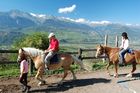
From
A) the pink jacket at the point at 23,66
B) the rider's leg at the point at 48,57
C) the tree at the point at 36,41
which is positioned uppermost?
the tree at the point at 36,41

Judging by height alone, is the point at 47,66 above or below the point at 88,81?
above

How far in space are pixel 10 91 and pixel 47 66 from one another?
6.92 ft

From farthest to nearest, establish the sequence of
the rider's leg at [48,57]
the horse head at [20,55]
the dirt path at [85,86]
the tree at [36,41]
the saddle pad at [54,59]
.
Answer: the tree at [36,41] < the saddle pad at [54,59] < the rider's leg at [48,57] < the dirt path at [85,86] < the horse head at [20,55]

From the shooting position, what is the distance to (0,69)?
2161 cm

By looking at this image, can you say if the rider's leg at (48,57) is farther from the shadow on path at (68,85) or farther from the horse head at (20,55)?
the horse head at (20,55)

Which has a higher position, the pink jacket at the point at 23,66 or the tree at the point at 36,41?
the tree at the point at 36,41

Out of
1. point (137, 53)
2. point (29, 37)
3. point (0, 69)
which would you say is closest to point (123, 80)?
point (137, 53)

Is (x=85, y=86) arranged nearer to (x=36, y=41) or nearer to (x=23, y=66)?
(x=23, y=66)

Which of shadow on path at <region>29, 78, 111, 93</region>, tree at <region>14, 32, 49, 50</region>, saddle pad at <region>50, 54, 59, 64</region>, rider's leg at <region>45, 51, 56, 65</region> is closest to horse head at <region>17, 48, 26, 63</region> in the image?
rider's leg at <region>45, 51, 56, 65</region>

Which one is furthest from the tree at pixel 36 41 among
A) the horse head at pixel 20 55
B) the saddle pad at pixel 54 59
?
the horse head at pixel 20 55

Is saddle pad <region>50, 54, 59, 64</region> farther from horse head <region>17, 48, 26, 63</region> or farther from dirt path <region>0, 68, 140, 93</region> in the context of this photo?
horse head <region>17, 48, 26, 63</region>

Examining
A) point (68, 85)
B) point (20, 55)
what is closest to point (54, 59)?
point (68, 85)

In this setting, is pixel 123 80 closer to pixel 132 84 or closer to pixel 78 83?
pixel 132 84

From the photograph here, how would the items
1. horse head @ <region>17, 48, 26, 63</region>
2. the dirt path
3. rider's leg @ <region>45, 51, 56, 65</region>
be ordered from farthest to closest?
rider's leg @ <region>45, 51, 56, 65</region> < the dirt path < horse head @ <region>17, 48, 26, 63</region>
